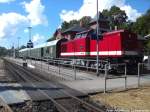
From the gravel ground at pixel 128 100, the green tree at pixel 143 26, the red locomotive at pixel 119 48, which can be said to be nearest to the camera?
the gravel ground at pixel 128 100

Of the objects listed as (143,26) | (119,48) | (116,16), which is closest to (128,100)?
(119,48)

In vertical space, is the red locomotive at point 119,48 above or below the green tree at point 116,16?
below

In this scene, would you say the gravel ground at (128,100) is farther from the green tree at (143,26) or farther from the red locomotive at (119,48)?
the green tree at (143,26)

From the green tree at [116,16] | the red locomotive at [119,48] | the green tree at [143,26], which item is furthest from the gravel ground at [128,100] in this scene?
the green tree at [116,16]

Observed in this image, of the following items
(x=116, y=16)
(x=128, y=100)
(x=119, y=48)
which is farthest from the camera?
(x=116, y=16)

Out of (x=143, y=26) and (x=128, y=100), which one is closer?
(x=128, y=100)

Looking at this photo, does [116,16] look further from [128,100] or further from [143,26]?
[128,100]

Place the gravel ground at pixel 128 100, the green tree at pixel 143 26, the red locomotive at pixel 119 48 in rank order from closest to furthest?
the gravel ground at pixel 128 100 → the red locomotive at pixel 119 48 → the green tree at pixel 143 26

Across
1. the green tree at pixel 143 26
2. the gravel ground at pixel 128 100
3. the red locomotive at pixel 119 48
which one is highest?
the green tree at pixel 143 26

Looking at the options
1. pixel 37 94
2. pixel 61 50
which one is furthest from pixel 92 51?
pixel 37 94

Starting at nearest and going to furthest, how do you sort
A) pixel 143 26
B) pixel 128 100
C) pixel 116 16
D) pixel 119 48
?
pixel 128 100
pixel 119 48
pixel 143 26
pixel 116 16

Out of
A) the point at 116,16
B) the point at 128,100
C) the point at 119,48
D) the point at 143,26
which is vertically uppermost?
the point at 116,16

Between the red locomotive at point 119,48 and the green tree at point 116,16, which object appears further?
the green tree at point 116,16

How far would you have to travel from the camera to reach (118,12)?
109 meters
